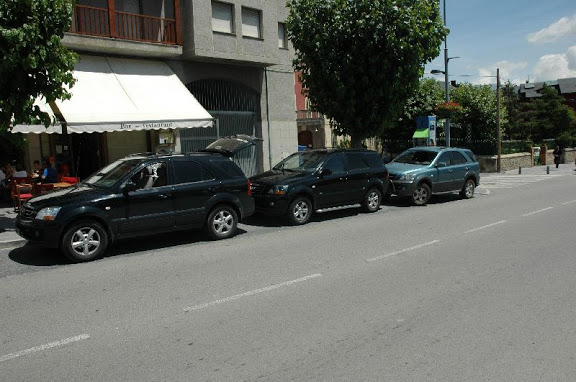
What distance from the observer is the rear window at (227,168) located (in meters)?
9.99

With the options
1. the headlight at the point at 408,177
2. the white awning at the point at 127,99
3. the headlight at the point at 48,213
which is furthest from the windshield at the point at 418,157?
the headlight at the point at 48,213

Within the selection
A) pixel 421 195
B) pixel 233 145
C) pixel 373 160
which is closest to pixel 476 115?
pixel 421 195

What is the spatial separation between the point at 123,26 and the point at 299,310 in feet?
46.2

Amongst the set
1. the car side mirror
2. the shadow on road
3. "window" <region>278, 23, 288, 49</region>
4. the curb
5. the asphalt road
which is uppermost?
"window" <region>278, 23, 288, 49</region>

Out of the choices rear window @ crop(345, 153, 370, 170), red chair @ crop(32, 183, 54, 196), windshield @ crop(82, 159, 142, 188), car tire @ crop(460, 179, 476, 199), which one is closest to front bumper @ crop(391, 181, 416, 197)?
rear window @ crop(345, 153, 370, 170)

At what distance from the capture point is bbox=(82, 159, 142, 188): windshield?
882 cm

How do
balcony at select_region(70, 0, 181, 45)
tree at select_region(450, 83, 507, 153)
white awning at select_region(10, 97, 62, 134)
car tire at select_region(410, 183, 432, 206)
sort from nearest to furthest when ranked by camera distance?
white awning at select_region(10, 97, 62, 134) → car tire at select_region(410, 183, 432, 206) → balcony at select_region(70, 0, 181, 45) → tree at select_region(450, 83, 507, 153)

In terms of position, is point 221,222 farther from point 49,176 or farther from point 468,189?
point 468,189

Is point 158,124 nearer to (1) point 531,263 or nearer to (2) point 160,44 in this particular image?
(2) point 160,44

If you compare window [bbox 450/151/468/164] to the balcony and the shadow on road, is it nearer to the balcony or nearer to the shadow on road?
the shadow on road

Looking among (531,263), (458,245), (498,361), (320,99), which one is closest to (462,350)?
(498,361)

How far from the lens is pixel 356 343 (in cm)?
441

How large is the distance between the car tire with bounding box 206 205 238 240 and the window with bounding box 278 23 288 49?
13.4 m

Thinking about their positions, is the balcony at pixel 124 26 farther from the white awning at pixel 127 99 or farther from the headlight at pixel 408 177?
the headlight at pixel 408 177
